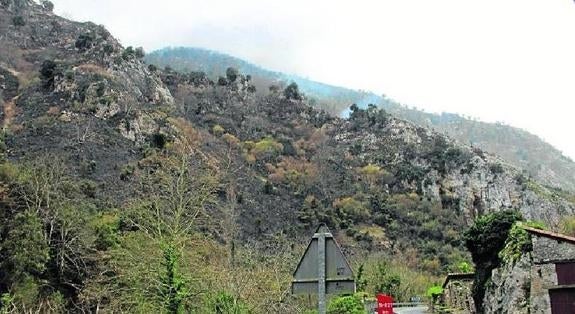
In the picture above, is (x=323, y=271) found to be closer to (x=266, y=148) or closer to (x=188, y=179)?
(x=188, y=179)

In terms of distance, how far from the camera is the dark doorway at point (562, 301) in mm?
19156

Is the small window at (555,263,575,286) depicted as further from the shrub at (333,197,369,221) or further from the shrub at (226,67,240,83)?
the shrub at (226,67,240,83)

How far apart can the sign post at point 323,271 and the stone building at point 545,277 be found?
15.1 m

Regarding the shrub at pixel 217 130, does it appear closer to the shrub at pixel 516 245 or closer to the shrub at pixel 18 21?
the shrub at pixel 18 21

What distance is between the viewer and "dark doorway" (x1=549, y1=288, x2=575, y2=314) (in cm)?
1916

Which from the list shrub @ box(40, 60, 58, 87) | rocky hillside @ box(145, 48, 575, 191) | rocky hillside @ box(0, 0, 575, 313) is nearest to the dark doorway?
rocky hillside @ box(0, 0, 575, 313)

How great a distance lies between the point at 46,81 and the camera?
56.8 meters

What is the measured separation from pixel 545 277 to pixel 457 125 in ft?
475

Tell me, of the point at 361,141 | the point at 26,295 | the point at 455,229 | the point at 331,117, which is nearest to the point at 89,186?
the point at 26,295

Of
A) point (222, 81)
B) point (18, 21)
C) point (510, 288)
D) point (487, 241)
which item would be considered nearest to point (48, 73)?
point (18, 21)

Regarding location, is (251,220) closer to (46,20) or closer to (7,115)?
(7,115)

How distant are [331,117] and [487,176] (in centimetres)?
2234

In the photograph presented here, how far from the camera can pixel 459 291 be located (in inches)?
1256

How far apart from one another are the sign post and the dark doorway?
15.1 metres
